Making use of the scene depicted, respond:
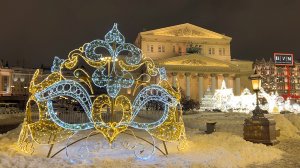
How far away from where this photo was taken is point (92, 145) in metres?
Result: 12.6

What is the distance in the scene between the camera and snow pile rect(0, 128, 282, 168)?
855 cm

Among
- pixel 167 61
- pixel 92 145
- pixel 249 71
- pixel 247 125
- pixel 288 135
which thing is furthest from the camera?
pixel 249 71

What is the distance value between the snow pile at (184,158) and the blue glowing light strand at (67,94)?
111 cm

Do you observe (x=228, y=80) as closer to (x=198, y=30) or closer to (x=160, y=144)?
(x=198, y=30)

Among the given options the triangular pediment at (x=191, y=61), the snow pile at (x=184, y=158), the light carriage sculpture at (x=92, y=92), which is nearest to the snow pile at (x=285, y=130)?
the snow pile at (x=184, y=158)

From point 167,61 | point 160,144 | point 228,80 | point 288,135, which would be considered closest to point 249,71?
point 228,80

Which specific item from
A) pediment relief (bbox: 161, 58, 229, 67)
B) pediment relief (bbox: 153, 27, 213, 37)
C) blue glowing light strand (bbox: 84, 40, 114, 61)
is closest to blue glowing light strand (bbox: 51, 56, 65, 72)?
blue glowing light strand (bbox: 84, 40, 114, 61)

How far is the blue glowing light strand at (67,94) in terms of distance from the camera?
10.2 m

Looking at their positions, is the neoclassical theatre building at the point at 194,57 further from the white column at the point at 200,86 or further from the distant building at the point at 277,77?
the distant building at the point at 277,77

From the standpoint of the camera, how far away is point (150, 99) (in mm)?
11102

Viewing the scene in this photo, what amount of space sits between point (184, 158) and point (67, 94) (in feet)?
14.0

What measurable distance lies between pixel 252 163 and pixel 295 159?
1.95m

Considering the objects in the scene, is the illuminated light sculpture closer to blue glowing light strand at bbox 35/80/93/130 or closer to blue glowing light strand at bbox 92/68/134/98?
blue glowing light strand at bbox 92/68/134/98

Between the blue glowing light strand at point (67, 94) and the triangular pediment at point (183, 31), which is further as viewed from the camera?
the triangular pediment at point (183, 31)
